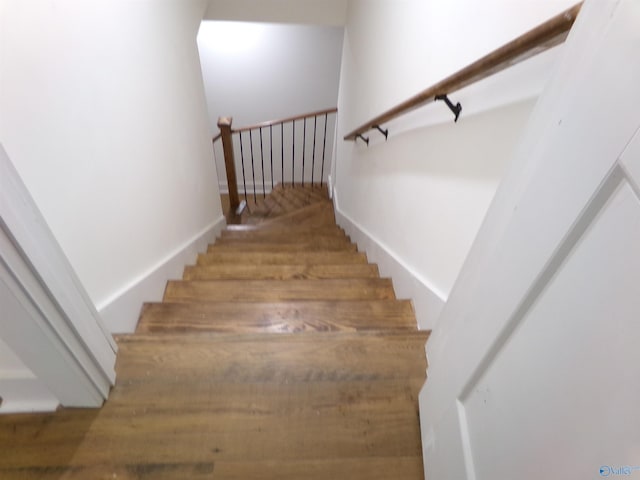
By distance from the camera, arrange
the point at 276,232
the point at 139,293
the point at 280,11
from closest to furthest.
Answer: the point at 139,293
the point at 280,11
the point at 276,232

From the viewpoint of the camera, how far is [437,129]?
1161mm

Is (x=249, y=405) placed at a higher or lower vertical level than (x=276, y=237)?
higher

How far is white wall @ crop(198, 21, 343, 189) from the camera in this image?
383cm

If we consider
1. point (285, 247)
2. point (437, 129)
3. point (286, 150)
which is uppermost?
point (437, 129)

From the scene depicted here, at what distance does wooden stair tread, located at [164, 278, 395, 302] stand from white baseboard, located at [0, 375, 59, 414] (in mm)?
648

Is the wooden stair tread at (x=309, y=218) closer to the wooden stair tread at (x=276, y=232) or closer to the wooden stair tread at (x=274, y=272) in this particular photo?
the wooden stair tread at (x=276, y=232)

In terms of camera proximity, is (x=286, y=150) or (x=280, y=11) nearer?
(x=280, y=11)

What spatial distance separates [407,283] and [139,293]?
116cm

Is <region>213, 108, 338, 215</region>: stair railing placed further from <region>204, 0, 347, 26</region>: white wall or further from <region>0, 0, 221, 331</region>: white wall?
<region>0, 0, 221, 331</region>: white wall

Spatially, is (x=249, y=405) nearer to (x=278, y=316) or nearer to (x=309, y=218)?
(x=278, y=316)

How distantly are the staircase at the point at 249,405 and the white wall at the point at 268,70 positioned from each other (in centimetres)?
337

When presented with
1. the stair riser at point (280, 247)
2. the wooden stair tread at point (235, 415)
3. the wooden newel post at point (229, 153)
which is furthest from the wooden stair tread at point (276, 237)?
the wooden stair tread at point (235, 415)

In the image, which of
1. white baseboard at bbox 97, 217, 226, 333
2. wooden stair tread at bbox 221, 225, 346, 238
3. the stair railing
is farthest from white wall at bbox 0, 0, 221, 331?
the stair railing

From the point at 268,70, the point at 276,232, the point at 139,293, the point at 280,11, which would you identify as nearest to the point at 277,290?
the point at 139,293
